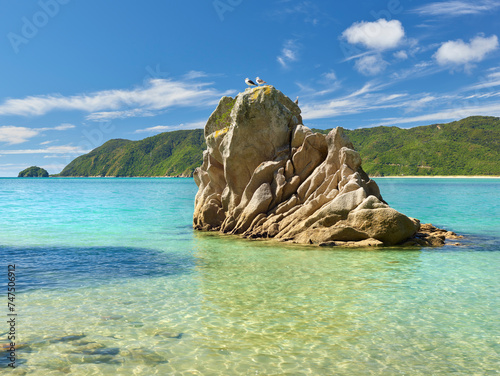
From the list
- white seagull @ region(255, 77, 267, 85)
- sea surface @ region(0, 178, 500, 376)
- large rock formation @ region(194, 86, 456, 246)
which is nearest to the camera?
sea surface @ region(0, 178, 500, 376)

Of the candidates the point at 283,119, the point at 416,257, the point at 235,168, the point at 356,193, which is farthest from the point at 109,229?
the point at 416,257

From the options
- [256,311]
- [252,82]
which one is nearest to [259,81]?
[252,82]

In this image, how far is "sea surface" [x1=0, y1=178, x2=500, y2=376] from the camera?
7816mm

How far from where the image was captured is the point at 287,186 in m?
25.2

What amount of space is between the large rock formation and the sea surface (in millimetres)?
1831

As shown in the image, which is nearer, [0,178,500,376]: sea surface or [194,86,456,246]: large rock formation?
[0,178,500,376]: sea surface

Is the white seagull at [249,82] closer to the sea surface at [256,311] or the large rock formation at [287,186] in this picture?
the large rock formation at [287,186]

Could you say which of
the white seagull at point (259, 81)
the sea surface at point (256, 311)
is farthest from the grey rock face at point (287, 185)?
the sea surface at point (256, 311)

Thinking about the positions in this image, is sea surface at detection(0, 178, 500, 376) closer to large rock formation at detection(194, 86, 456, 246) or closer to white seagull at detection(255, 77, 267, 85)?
large rock formation at detection(194, 86, 456, 246)

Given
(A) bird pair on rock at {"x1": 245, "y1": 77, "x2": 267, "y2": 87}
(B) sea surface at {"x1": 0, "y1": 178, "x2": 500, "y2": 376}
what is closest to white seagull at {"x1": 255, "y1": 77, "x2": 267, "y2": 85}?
(A) bird pair on rock at {"x1": 245, "y1": 77, "x2": 267, "y2": 87}

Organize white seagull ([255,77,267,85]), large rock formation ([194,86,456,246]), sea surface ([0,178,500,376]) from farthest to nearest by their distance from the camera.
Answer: white seagull ([255,77,267,85]) < large rock formation ([194,86,456,246]) < sea surface ([0,178,500,376])

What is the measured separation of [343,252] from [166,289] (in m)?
9.47

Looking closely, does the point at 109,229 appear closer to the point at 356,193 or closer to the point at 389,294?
the point at 356,193

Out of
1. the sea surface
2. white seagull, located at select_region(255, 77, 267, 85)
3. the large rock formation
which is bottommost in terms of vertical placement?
the sea surface
